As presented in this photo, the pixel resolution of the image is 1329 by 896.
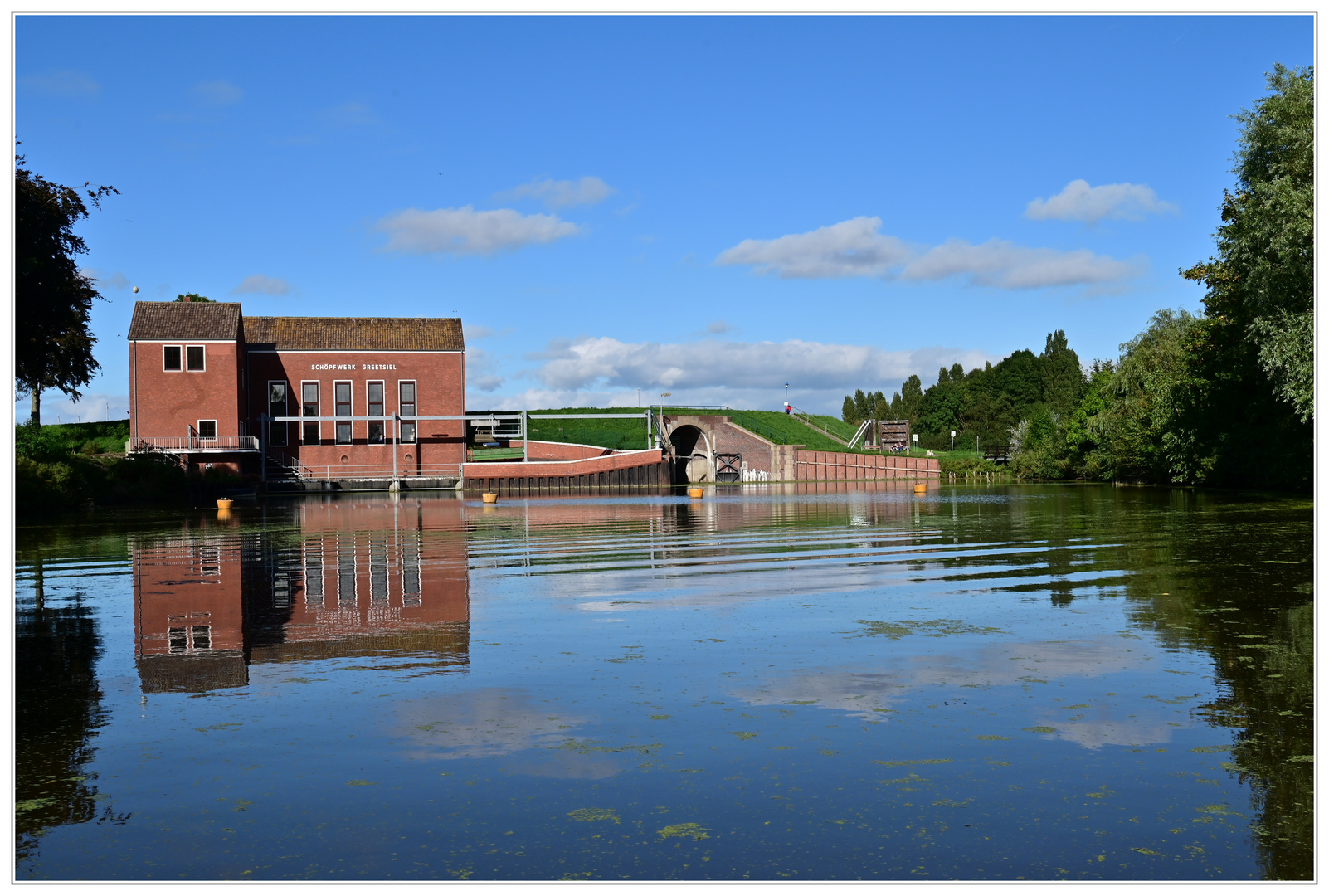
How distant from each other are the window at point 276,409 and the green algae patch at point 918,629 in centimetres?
6120

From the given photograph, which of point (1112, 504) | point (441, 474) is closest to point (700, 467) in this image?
point (441, 474)

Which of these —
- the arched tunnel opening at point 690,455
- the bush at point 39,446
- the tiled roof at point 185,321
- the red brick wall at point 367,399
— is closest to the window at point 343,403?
the red brick wall at point 367,399

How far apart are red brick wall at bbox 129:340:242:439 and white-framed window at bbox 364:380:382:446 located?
8.78m

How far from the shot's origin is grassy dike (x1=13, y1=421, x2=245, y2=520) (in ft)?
123

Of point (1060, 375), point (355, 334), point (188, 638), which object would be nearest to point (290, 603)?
point (188, 638)

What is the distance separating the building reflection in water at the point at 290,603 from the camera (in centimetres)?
986

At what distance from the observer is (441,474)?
67.4 m

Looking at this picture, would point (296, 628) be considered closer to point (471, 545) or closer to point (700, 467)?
point (471, 545)

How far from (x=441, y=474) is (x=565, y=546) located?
154 ft

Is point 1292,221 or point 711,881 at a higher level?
point 1292,221

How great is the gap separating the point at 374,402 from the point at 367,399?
0.48m

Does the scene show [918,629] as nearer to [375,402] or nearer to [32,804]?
[32,804]

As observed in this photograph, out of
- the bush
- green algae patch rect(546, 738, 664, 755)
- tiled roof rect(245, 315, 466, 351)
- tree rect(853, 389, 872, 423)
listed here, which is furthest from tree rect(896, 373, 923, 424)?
green algae patch rect(546, 738, 664, 755)

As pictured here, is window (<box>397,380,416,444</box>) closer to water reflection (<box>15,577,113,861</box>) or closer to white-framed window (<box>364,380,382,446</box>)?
white-framed window (<box>364,380,382,446</box>)
